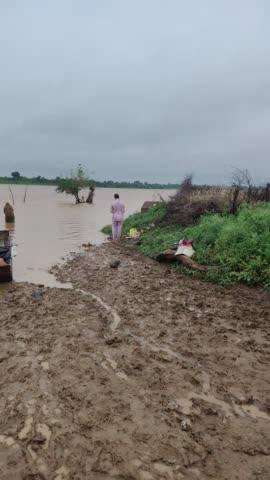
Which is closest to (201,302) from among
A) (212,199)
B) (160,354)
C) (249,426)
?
(160,354)

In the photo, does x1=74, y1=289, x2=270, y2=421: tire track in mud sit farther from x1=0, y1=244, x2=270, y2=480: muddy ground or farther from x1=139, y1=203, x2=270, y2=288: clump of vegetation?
x1=139, y1=203, x2=270, y2=288: clump of vegetation

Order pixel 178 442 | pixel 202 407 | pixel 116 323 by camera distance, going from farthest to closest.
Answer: pixel 116 323, pixel 202 407, pixel 178 442

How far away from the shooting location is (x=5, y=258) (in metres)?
9.62

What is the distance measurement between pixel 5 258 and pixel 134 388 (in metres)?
6.45

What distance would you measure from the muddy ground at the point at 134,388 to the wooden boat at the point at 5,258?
1.21m

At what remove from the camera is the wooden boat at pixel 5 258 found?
Answer: 8898 millimetres

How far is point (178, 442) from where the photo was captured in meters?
3.35

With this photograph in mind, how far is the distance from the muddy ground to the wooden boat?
121 cm

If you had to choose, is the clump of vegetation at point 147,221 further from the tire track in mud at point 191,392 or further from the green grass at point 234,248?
the tire track in mud at point 191,392

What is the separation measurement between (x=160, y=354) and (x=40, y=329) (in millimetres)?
2067

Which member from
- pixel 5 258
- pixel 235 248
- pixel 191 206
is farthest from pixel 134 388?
pixel 191 206

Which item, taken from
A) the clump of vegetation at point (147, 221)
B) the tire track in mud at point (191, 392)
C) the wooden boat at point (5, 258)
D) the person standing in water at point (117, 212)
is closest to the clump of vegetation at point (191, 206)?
the clump of vegetation at point (147, 221)

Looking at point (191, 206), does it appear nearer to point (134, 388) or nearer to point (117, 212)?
point (117, 212)

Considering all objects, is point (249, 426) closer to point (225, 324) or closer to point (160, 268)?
point (225, 324)
